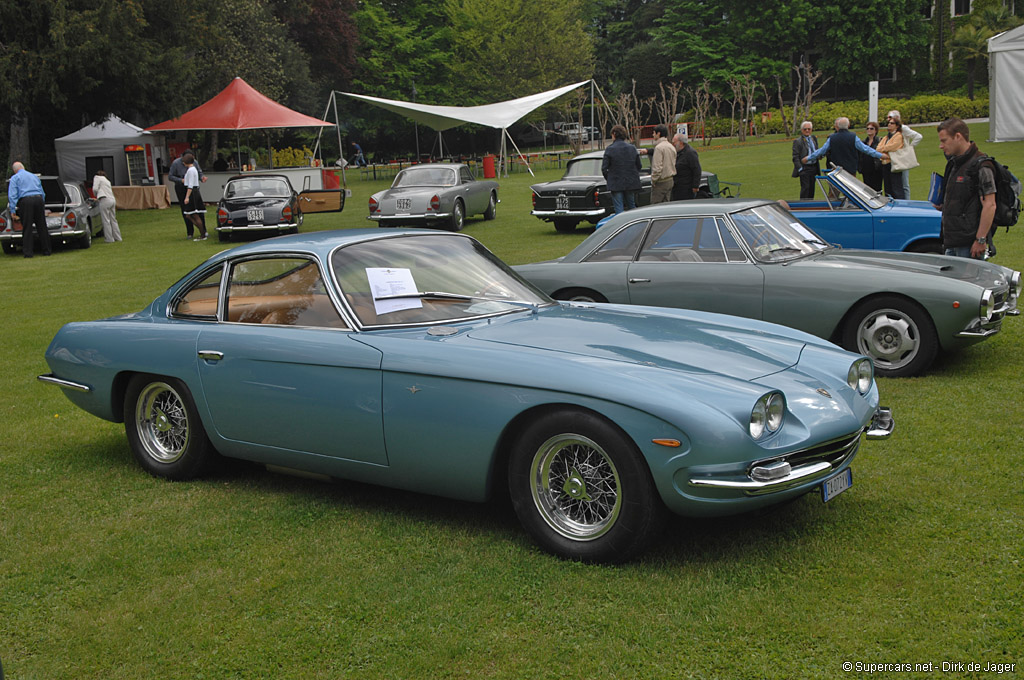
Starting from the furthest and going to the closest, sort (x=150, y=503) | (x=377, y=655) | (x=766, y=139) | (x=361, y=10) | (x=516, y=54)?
(x=361, y=10)
(x=516, y=54)
(x=766, y=139)
(x=150, y=503)
(x=377, y=655)

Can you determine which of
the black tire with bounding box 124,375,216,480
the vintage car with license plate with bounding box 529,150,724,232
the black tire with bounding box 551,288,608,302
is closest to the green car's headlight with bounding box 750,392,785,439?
the black tire with bounding box 124,375,216,480

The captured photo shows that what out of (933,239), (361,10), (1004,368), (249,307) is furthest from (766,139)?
(249,307)

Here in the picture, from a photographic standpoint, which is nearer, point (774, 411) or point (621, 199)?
point (774, 411)

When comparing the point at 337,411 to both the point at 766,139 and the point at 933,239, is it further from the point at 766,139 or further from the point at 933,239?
the point at 766,139

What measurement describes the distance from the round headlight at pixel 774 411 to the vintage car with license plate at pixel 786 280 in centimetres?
353

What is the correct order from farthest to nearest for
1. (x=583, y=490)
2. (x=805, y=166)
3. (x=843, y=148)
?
1. (x=805, y=166)
2. (x=843, y=148)
3. (x=583, y=490)

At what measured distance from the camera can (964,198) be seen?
7.95 meters

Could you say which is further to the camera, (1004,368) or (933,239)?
(933,239)

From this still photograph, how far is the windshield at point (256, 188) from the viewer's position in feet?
67.5

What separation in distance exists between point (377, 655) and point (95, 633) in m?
1.17

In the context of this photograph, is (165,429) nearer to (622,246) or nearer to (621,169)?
(622,246)

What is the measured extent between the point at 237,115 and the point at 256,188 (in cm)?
946

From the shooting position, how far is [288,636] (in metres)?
3.57

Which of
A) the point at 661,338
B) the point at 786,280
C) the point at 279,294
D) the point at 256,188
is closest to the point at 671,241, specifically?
the point at 786,280
